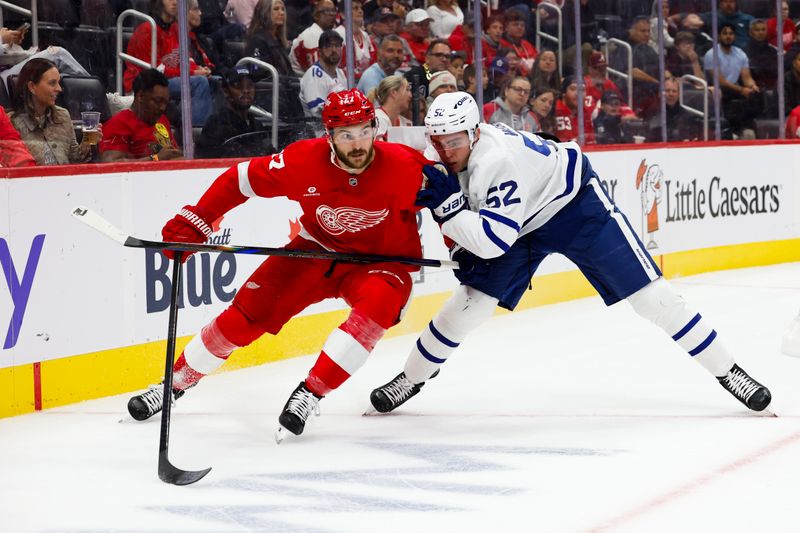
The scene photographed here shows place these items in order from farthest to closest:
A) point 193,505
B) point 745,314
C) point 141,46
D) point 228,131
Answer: point 745,314 < point 228,131 < point 141,46 < point 193,505

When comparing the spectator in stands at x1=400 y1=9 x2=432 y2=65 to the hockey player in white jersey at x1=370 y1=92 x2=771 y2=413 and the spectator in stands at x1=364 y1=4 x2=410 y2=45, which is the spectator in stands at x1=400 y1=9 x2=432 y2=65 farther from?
the hockey player in white jersey at x1=370 y1=92 x2=771 y2=413

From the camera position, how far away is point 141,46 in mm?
4773

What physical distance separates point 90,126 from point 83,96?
0.12 meters

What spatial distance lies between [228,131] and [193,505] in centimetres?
259

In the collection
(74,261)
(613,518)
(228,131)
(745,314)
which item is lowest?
(745,314)

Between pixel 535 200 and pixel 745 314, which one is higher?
pixel 535 200

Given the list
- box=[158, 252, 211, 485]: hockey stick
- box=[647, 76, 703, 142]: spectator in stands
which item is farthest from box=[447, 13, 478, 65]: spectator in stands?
box=[158, 252, 211, 485]: hockey stick

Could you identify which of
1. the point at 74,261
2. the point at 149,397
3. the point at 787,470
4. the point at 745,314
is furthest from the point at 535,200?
the point at 745,314

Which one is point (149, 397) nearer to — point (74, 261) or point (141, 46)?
point (74, 261)

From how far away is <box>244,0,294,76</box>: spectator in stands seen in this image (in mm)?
5438

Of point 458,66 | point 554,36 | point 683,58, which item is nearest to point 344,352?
point 458,66

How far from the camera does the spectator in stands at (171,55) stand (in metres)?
4.77

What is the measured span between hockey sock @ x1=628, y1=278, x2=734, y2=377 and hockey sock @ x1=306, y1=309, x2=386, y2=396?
0.93 meters

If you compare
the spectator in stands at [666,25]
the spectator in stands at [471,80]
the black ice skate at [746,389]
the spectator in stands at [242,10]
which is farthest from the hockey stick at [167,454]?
the spectator in stands at [666,25]
